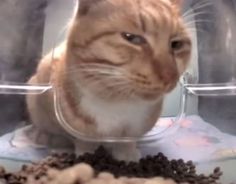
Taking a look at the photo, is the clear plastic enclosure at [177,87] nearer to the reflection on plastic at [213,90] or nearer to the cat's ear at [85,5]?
the reflection on plastic at [213,90]

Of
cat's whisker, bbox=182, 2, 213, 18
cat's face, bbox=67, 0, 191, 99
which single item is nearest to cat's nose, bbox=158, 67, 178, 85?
cat's face, bbox=67, 0, 191, 99

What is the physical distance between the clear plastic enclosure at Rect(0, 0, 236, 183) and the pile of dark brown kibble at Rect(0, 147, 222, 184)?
0.21 ft

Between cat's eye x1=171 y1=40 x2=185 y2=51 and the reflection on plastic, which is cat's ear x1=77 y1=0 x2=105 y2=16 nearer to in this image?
cat's eye x1=171 y1=40 x2=185 y2=51

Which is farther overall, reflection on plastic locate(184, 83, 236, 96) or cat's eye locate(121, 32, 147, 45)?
reflection on plastic locate(184, 83, 236, 96)

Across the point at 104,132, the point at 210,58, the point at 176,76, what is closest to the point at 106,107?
the point at 104,132

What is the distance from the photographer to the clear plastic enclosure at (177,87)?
1097 mm

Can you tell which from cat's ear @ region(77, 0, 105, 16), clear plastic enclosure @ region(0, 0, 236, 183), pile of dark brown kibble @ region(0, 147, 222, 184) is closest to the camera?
pile of dark brown kibble @ region(0, 147, 222, 184)

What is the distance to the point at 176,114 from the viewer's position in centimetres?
119

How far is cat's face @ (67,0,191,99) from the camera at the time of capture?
0.94 meters

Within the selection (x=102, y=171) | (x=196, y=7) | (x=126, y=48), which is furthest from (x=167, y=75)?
(x=196, y=7)

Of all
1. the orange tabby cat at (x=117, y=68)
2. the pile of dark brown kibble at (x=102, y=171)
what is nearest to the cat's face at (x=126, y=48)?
the orange tabby cat at (x=117, y=68)

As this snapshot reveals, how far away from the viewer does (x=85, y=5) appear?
39.5 inches

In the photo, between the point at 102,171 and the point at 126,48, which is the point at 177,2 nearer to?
the point at 126,48

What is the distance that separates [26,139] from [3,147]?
0.16 feet
